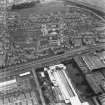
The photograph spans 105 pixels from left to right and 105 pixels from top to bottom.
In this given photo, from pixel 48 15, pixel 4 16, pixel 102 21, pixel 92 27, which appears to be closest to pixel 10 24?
pixel 4 16

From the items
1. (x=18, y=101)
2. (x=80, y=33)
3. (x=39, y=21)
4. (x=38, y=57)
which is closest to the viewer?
(x=18, y=101)

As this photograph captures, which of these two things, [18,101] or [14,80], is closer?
[18,101]

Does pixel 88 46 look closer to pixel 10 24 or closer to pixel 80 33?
pixel 80 33

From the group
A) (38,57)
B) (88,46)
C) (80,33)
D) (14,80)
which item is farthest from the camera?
(80,33)

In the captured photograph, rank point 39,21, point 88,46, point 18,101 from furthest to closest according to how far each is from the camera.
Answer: point 39,21, point 88,46, point 18,101

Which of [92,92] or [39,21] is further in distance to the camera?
[39,21]

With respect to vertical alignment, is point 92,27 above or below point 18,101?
above

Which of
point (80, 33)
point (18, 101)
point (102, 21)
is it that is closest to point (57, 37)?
point (80, 33)

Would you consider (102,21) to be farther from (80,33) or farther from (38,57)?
(38,57)

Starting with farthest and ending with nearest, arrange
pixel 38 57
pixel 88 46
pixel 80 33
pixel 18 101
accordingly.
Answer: pixel 80 33 < pixel 88 46 < pixel 38 57 < pixel 18 101
